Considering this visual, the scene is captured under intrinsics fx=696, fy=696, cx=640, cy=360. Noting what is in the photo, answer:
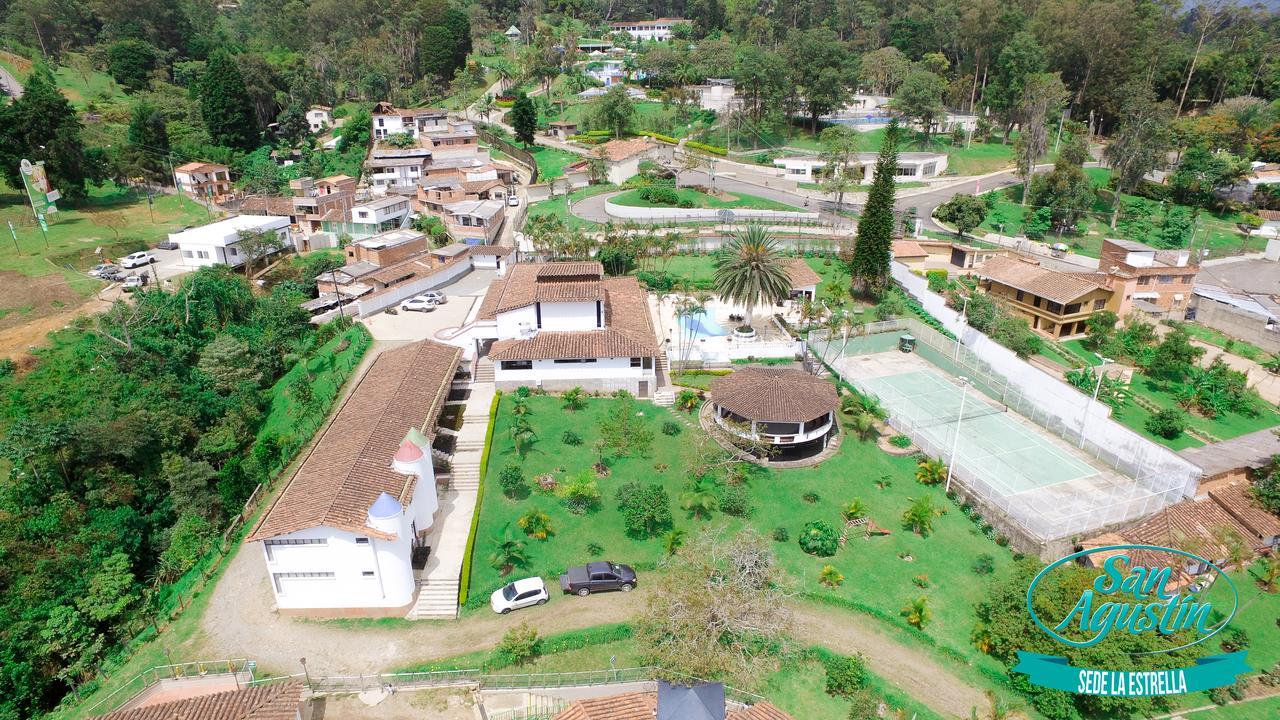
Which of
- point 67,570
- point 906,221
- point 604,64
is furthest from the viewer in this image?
point 604,64

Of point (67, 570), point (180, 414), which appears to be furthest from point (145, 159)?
point (67, 570)

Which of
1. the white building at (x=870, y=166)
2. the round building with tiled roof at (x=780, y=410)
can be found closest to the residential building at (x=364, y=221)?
the round building with tiled roof at (x=780, y=410)

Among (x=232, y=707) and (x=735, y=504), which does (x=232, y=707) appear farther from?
(x=735, y=504)

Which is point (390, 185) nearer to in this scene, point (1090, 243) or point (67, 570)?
point (67, 570)

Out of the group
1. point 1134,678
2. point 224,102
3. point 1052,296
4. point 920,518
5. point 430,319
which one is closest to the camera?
point 1134,678

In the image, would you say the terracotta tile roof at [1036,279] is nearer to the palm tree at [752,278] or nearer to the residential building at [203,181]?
the palm tree at [752,278]

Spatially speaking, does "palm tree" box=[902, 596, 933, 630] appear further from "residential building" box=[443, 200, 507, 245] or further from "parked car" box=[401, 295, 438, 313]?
"residential building" box=[443, 200, 507, 245]

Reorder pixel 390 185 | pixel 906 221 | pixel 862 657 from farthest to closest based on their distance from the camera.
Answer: pixel 390 185
pixel 906 221
pixel 862 657

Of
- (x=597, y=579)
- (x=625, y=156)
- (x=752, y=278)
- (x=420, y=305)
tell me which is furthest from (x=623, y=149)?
(x=597, y=579)
